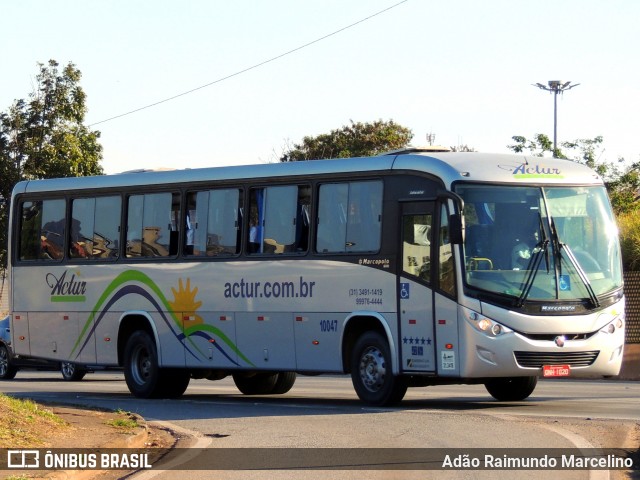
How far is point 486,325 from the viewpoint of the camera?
1614 centimetres

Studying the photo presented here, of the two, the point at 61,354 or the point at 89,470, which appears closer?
the point at 89,470

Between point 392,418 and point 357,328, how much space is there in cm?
262

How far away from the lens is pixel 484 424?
47.8 feet

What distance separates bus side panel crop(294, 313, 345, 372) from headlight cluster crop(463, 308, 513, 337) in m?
2.39

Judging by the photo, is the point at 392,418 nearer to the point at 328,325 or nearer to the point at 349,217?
the point at 328,325

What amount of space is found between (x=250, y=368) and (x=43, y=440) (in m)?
6.73

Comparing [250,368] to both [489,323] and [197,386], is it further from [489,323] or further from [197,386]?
[197,386]

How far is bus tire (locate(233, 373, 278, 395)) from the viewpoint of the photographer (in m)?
22.2


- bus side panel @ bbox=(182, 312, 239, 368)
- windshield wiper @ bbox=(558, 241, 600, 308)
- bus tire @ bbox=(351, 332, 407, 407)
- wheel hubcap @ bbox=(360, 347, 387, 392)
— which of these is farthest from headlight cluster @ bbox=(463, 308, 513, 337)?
bus side panel @ bbox=(182, 312, 239, 368)

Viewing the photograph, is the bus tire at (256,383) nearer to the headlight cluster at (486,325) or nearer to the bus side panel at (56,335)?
the bus side panel at (56,335)

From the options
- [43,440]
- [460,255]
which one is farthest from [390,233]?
[43,440]

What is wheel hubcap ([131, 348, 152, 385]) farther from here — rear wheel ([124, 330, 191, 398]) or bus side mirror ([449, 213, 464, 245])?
bus side mirror ([449, 213, 464, 245])

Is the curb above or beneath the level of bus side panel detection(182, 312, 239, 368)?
beneath

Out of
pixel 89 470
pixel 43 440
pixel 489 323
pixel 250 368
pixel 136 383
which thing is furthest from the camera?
pixel 136 383
